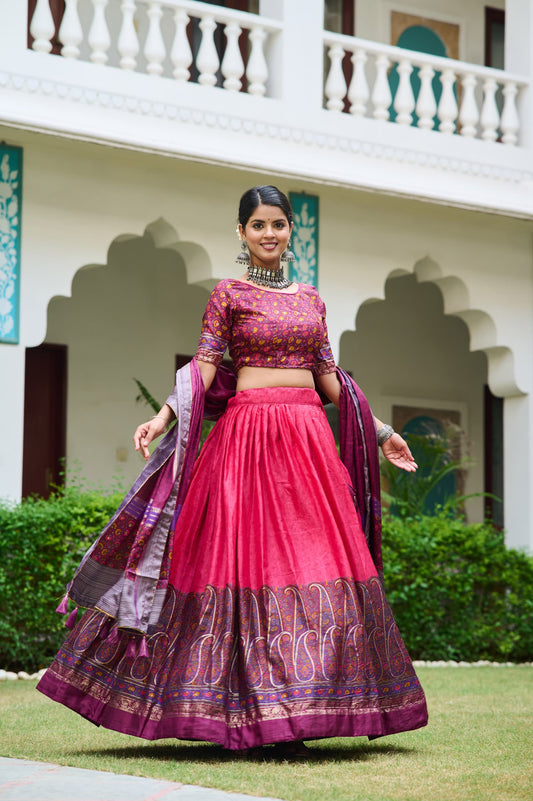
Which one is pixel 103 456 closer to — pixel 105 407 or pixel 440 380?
pixel 105 407

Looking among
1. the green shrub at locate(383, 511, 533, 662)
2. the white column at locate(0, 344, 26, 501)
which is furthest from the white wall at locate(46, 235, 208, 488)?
the green shrub at locate(383, 511, 533, 662)

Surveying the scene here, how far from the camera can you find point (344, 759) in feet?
12.3

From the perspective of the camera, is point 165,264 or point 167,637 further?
point 165,264

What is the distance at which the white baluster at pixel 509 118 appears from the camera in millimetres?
8945

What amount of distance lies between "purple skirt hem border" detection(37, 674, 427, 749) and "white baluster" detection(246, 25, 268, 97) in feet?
16.8

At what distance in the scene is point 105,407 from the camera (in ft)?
33.0

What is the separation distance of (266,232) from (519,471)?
221 inches

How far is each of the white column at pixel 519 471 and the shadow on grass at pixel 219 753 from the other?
5213mm

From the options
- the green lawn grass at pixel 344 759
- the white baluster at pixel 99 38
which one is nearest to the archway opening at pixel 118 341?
the white baluster at pixel 99 38

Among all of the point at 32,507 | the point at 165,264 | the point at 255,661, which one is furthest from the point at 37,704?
the point at 165,264

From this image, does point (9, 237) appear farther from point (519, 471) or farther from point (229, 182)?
point (519, 471)

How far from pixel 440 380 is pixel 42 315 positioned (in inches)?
208

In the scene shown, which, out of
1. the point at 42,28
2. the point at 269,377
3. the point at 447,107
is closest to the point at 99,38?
the point at 42,28

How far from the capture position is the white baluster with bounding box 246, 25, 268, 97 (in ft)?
26.1
